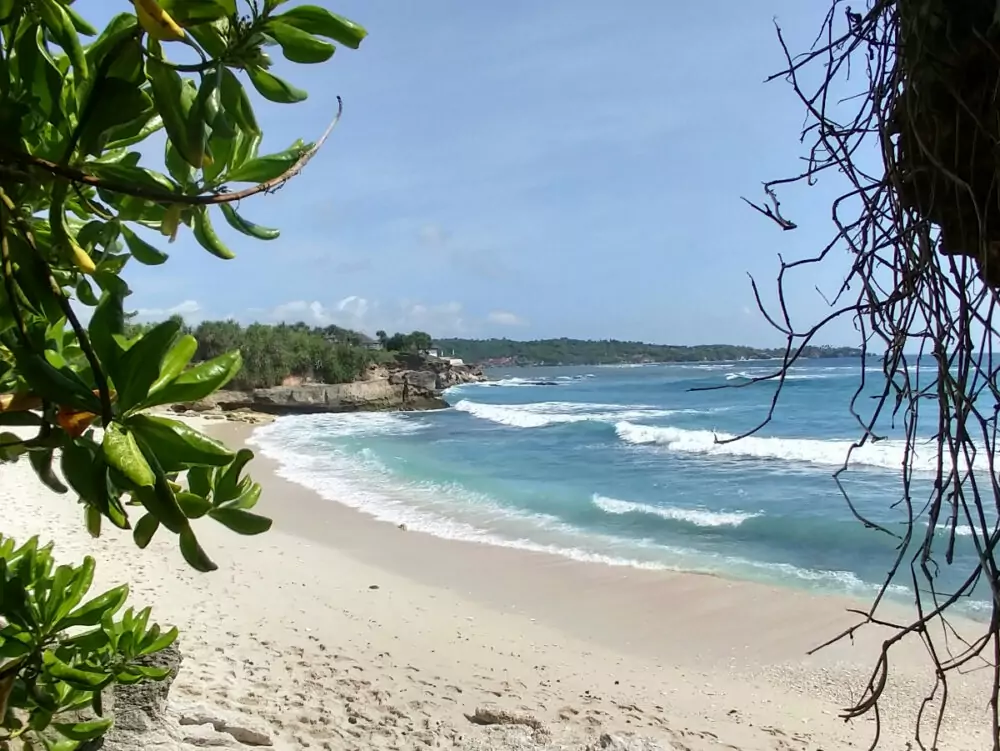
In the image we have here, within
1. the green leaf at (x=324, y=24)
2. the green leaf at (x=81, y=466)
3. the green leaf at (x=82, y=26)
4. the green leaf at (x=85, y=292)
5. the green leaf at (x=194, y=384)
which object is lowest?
the green leaf at (x=81, y=466)

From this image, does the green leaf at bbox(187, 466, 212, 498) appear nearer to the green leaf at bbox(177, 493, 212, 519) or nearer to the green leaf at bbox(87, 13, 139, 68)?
the green leaf at bbox(177, 493, 212, 519)

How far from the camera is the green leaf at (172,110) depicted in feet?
3.27

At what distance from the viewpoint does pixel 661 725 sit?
467cm

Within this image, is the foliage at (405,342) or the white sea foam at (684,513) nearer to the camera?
the white sea foam at (684,513)

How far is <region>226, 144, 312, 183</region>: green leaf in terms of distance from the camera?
4.42ft

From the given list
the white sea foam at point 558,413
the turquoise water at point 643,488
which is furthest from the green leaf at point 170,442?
the white sea foam at point 558,413

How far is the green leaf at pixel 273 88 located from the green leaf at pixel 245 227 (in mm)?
357

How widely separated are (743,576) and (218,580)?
585 centimetres

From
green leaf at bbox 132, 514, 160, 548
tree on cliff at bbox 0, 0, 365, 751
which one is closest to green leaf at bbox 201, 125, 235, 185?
tree on cliff at bbox 0, 0, 365, 751

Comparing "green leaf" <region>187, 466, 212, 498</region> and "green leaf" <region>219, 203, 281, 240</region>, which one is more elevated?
"green leaf" <region>219, 203, 281, 240</region>

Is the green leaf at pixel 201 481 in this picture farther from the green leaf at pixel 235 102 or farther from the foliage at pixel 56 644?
the green leaf at pixel 235 102

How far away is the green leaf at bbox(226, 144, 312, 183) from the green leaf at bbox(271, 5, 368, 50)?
0.96 feet

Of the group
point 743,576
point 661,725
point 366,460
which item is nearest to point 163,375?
point 661,725

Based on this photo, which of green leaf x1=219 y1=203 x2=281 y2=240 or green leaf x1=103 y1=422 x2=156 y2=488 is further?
green leaf x1=219 y1=203 x2=281 y2=240
